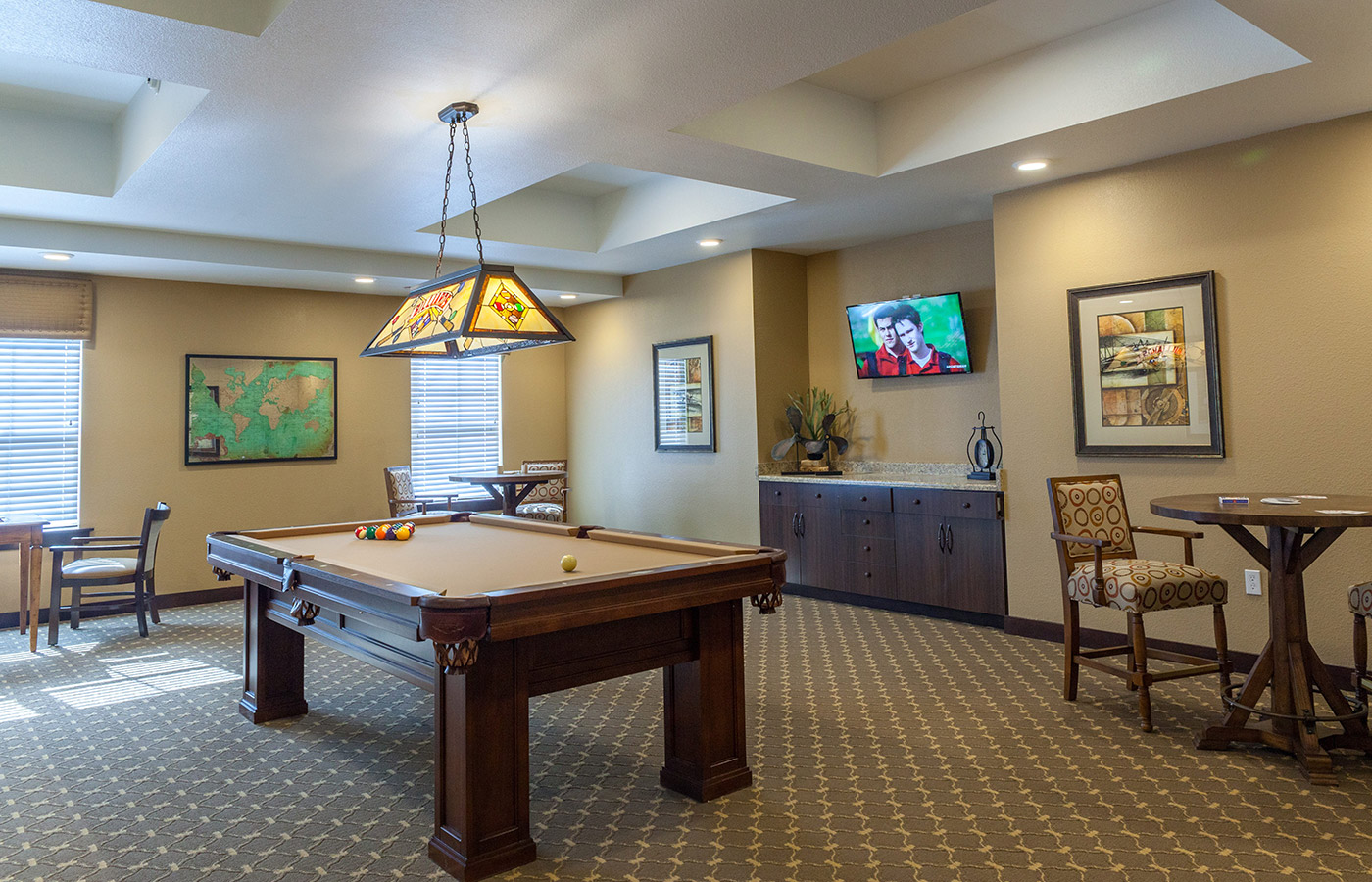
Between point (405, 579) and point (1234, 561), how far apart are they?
4.06 m

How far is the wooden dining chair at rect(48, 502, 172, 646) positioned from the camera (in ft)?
18.3

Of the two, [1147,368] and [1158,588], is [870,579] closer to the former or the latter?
[1147,368]

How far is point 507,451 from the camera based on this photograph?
28.7 feet

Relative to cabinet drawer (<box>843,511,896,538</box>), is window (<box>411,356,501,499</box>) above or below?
above

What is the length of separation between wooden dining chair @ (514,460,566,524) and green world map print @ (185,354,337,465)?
178 cm

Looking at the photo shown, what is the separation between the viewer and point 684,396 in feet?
24.6

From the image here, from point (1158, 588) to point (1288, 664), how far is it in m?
0.52

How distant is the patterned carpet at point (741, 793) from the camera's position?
2586 millimetres

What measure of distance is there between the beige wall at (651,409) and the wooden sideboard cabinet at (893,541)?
18.8 inches

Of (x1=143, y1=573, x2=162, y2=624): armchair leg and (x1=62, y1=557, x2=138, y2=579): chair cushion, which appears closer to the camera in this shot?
(x1=62, y1=557, x2=138, y2=579): chair cushion

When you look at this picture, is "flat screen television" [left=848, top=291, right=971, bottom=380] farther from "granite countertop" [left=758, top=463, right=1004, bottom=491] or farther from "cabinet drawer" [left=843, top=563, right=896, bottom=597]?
"cabinet drawer" [left=843, top=563, right=896, bottom=597]

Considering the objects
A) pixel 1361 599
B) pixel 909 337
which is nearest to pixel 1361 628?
pixel 1361 599

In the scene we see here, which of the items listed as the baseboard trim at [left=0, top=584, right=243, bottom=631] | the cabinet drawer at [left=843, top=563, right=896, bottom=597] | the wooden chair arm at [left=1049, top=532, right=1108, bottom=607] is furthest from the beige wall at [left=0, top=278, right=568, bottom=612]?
the wooden chair arm at [left=1049, top=532, right=1108, bottom=607]

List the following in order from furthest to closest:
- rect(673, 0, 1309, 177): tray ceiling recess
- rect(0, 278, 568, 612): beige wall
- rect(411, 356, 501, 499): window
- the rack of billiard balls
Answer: rect(411, 356, 501, 499): window, rect(0, 278, 568, 612): beige wall, the rack of billiard balls, rect(673, 0, 1309, 177): tray ceiling recess
